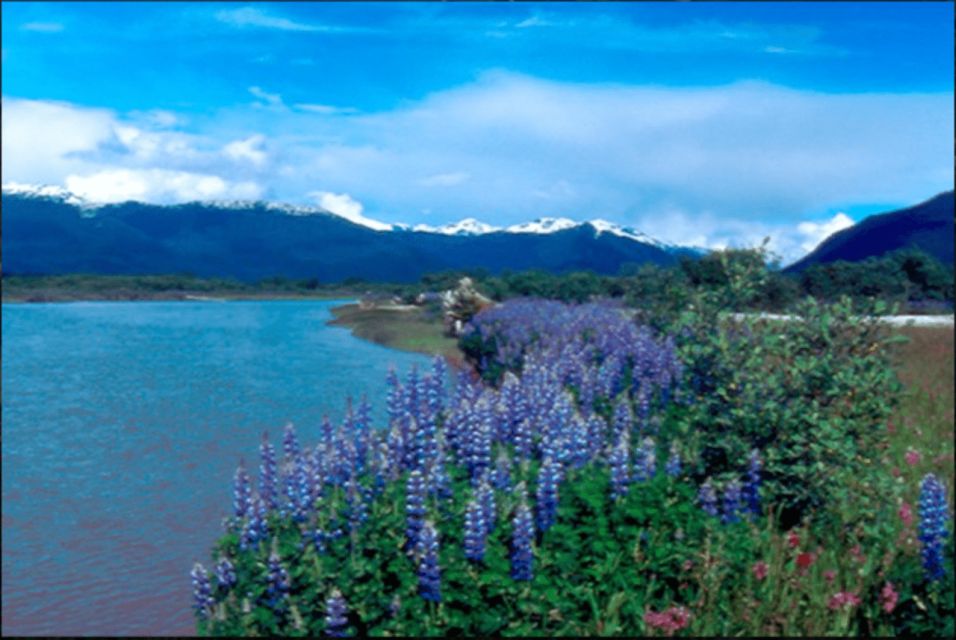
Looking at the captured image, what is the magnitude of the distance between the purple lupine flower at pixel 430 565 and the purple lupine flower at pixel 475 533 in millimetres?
233

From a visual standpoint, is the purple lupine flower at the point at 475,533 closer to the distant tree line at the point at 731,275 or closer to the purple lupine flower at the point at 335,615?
the purple lupine flower at the point at 335,615

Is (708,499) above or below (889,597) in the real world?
above

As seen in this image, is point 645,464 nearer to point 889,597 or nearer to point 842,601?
point 842,601

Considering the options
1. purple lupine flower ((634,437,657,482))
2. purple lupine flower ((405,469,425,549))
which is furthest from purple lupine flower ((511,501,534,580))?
purple lupine flower ((634,437,657,482))

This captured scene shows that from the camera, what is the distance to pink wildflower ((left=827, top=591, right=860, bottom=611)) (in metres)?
5.62

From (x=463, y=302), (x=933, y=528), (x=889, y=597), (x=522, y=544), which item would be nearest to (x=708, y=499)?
(x=889, y=597)

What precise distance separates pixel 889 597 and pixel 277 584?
404cm

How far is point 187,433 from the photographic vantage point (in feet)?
47.9

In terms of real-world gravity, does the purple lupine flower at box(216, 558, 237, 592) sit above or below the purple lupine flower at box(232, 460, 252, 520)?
below

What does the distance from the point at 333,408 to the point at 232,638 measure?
11.3 meters

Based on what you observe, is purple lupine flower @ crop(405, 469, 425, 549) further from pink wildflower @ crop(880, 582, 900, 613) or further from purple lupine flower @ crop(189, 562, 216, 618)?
pink wildflower @ crop(880, 582, 900, 613)

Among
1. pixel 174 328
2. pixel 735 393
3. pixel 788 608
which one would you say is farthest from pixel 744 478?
pixel 174 328

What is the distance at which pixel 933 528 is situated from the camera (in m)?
5.58

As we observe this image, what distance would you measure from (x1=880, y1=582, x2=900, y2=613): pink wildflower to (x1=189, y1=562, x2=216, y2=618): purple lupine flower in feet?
14.5
